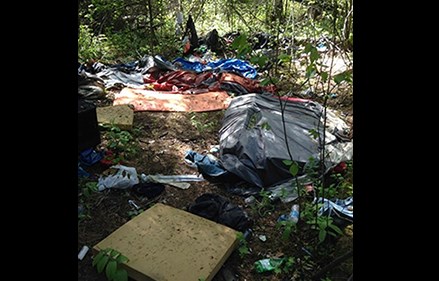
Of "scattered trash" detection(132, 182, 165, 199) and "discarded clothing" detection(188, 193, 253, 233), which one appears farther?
"scattered trash" detection(132, 182, 165, 199)

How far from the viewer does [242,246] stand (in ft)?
7.50

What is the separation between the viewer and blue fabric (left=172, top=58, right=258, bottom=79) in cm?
604

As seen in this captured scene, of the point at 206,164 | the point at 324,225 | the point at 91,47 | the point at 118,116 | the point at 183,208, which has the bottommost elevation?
the point at 183,208

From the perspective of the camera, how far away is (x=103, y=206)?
2625 millimetres

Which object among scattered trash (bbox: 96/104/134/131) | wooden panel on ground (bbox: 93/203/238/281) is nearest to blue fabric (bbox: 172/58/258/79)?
scattered trash (bbox: 96/104/134/131)

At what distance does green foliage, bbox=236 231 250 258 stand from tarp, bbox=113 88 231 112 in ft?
8.70

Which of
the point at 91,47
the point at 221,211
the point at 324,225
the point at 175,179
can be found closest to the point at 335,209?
the point at 324,225

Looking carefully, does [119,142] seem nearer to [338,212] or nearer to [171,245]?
[171,245]

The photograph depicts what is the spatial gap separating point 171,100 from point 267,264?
128 inches

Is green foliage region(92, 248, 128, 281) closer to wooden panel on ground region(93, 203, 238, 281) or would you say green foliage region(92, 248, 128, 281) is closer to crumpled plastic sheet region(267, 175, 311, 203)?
wooden panel on ground region(93, 203, 238, 281)
